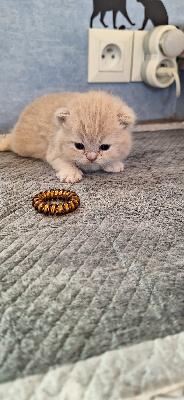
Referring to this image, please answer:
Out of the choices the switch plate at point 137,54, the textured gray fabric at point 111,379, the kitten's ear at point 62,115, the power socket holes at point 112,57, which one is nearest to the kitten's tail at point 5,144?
the kitten's ear at point 62,115

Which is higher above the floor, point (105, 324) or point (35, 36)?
point (35, 36)

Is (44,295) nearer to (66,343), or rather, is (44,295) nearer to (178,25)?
(66,343)

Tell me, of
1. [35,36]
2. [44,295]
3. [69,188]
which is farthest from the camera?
[35,36]

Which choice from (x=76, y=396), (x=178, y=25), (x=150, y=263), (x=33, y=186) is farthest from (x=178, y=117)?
(x=76, y=396)

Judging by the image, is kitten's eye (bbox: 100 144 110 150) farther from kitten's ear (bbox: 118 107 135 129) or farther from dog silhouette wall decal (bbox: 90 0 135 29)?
dog silhouette wall decal (bbox: 90 0 135 29)

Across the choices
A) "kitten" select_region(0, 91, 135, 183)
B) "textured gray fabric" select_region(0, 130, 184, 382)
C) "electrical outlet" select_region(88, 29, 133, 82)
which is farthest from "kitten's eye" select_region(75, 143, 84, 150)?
"electrical outlet" select_region(88, 29, 133, 82)

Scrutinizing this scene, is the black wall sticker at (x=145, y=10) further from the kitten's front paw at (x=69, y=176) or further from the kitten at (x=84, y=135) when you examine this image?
the kitten's front paw at (x=69, y=176)
